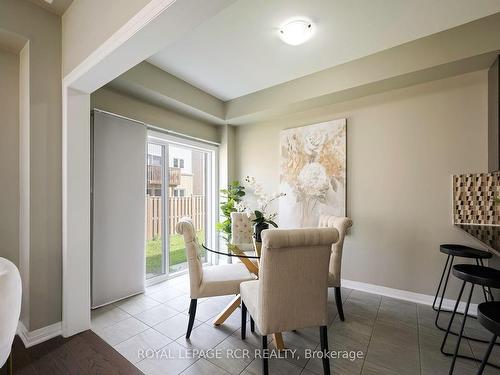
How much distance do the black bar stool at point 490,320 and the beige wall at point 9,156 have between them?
128 inches

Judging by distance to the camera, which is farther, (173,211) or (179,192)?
(179,192)

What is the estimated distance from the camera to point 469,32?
6.81 feet

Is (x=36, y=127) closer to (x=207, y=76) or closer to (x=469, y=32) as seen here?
(x=207, y=76)

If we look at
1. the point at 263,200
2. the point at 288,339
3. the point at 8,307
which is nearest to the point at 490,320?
the point at 288,339

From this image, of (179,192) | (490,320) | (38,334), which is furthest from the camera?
(179,192)

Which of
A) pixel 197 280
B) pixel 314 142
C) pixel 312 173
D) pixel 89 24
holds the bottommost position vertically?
pixel 197 280

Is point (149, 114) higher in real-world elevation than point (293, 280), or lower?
higher

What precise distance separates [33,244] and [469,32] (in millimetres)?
4209

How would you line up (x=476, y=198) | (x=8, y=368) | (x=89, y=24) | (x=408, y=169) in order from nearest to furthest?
1. (x=8, y=368)
2. (x=89, y=24)
3. (x=476, y=198)
4. (x=408, y=169)

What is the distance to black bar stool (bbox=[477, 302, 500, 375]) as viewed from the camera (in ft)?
3.19

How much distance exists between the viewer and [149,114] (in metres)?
3.08

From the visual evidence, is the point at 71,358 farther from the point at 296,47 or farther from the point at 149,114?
the point at 296,47

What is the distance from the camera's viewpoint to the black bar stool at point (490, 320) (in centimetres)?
97

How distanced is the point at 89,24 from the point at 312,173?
9.23ft
